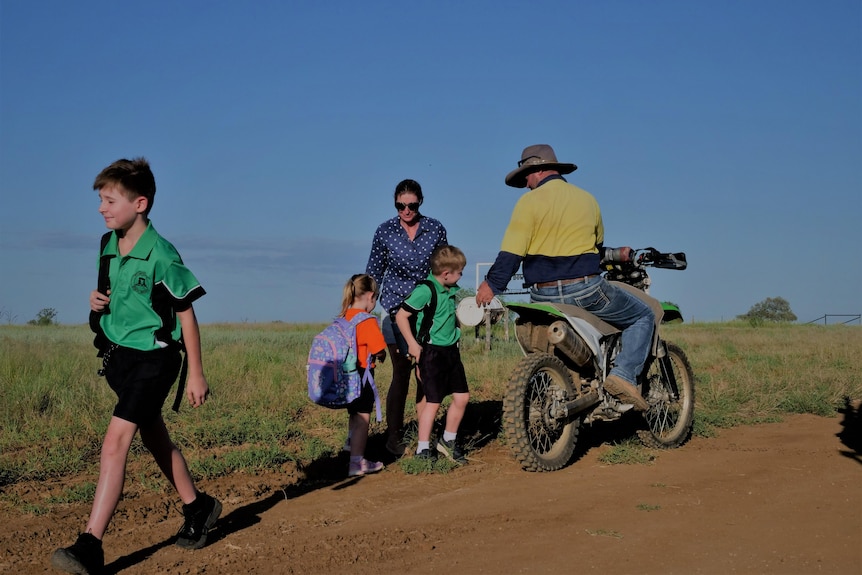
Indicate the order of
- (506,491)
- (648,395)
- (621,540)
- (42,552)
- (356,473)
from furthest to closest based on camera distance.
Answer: (648,395)
(356,473)
(506,491)
(42,552)
(621,540)

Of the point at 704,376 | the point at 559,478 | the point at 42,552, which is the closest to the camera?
the point at 42,552

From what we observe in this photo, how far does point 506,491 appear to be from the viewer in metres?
5.74

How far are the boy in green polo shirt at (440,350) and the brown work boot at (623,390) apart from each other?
1068 millimetres

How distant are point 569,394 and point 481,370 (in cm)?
553

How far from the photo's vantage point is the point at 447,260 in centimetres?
676

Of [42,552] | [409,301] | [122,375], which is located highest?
[409,301]

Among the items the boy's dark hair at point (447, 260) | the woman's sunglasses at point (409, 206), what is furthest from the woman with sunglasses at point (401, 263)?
the boy's dark hair at point (447, 260)

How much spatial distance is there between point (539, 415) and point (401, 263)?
1.83 m

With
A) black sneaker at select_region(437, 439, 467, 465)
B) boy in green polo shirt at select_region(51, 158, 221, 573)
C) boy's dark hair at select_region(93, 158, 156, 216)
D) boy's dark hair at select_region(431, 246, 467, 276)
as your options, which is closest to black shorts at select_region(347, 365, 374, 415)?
black sneaker at select_region(437, 439, 467, 465)

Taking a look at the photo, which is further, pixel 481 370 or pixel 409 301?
pixel 481 370

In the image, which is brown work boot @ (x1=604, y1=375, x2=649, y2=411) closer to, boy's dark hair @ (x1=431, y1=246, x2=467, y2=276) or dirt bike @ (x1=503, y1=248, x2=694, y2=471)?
dirt bike @ (x1=503, y1=248, x2=694, y2=471)

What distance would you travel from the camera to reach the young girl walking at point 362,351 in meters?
6.57

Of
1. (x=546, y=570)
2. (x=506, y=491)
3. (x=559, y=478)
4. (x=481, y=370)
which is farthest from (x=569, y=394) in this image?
(x=481, y=370)

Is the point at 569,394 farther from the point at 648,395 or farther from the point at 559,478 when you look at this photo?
the point at 648,395
